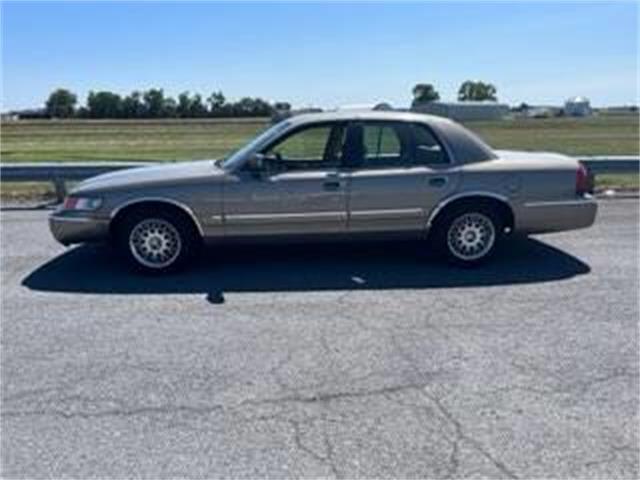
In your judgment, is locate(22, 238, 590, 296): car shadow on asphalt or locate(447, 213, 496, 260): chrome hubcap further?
locate(447, 213, 496, 260): chrome hubcap

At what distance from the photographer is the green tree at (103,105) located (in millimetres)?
75000

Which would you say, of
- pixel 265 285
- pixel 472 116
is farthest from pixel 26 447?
pixel 472 116

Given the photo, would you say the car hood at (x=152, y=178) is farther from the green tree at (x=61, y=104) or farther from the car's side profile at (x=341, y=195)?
the green tree at (x=61, y=104)

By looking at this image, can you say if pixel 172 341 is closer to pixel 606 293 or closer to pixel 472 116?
pixel 606 293

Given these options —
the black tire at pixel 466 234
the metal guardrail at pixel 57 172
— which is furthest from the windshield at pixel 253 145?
the metal guardrail at pixel 57 172

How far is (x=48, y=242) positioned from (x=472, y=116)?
24.7 metres

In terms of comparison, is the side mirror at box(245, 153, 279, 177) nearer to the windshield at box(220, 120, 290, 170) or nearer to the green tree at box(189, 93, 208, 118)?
the windshield at box(220, 120, 290, 170)

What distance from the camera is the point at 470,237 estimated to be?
23.2 ft

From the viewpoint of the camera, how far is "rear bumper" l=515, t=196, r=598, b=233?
7090 mm

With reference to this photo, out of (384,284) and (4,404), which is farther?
(384,284)

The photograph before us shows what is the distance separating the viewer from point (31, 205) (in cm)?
1115

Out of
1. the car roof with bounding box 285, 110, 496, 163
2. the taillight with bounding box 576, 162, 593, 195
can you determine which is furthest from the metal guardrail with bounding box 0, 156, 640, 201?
the car roof with bounding box 285, 110, 496, 163

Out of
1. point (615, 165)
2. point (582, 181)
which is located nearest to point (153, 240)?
point (582, 181)

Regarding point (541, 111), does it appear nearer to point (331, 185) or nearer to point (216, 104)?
point (216, 104)
